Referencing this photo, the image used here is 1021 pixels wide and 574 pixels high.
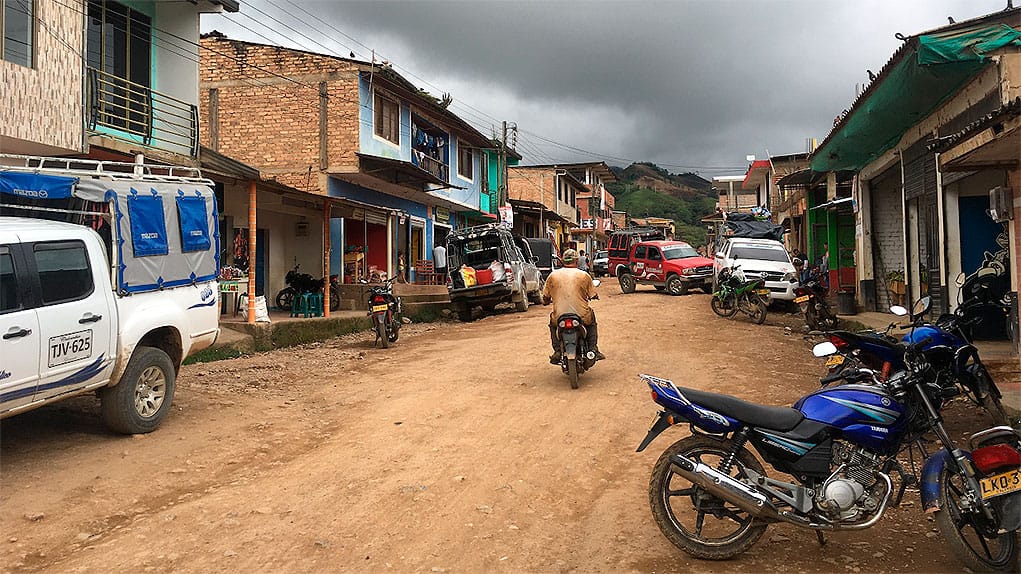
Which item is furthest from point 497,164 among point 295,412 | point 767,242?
point 295,412

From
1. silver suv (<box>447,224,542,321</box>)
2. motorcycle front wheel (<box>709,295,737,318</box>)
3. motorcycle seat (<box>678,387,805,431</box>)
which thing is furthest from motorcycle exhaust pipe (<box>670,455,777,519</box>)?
silver suv (<box>447,224,542,321</box>)

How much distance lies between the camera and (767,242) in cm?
1816

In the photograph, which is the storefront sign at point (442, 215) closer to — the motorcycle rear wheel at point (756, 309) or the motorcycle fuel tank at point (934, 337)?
the motorcycle rear wheel at point (756, 309)

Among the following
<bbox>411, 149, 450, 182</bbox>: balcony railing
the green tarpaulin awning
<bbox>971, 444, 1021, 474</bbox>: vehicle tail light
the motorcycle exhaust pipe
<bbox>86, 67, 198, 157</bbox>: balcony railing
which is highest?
<bbox>411, 149, 450, 182</bbox>: balcony railing

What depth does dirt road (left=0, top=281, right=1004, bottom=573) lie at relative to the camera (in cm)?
385

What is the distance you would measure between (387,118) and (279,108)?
315 cm

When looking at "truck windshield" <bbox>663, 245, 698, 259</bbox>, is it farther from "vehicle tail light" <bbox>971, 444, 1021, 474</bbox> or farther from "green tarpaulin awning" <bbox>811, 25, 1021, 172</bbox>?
"vehicle tail light" <bbox>971, 444, 1021, 474</bbox>

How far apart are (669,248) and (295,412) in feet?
55.1

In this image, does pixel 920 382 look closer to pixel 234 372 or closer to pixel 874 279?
pixel 234 372

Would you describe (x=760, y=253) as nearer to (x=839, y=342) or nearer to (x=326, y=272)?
(x=326, y=272)

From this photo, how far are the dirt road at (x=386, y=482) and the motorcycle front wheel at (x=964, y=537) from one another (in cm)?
19

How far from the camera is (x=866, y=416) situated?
3703mm

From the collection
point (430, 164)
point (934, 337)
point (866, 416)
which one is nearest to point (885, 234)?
point (934, 337)

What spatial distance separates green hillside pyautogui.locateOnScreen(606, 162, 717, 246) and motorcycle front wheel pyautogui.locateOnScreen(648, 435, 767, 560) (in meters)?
71.0
